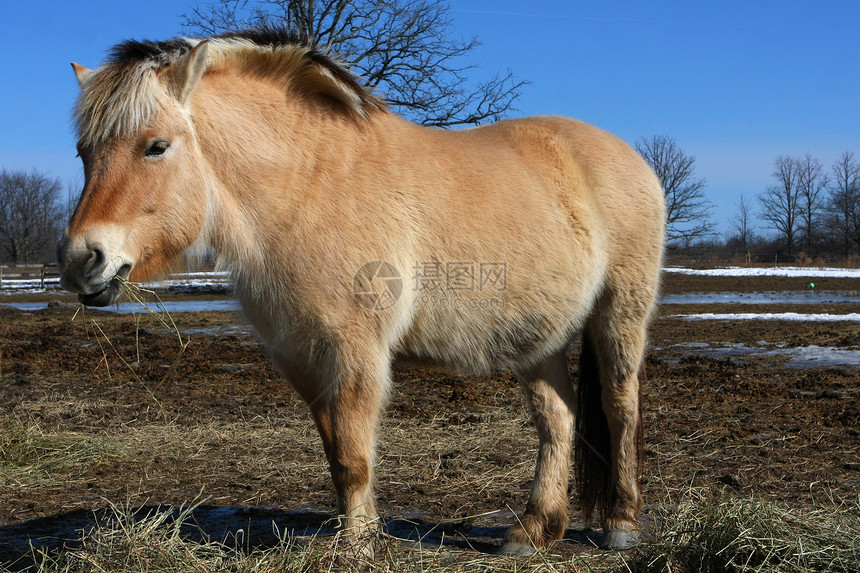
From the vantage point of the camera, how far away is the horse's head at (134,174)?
2656 millimetres

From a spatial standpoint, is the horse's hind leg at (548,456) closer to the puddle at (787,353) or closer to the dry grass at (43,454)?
the dry grass at (43,454)

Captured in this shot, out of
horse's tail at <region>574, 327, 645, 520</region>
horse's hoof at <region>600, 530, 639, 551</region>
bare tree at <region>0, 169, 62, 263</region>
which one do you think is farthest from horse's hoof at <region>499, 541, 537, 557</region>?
bare tree at <region>0, 169, 62, 263</region>

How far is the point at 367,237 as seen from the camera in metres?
3.02

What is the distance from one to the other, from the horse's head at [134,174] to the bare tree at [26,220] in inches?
2605

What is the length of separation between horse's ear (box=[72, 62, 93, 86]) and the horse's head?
4 cm

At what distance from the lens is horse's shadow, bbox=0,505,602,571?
3.50 metres

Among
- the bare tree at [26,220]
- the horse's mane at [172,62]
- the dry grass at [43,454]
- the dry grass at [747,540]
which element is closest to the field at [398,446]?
the dry grass at [43,454]

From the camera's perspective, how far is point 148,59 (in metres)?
2.92

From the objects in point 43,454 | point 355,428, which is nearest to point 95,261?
point 355,428

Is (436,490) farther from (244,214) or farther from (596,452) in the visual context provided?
(244,214)

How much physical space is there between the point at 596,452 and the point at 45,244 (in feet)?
234

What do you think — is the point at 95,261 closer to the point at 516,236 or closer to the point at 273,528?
the point at 273,528

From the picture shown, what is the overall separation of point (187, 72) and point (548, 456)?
8.96 ft

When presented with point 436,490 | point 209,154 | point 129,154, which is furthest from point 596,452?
point 129,154
